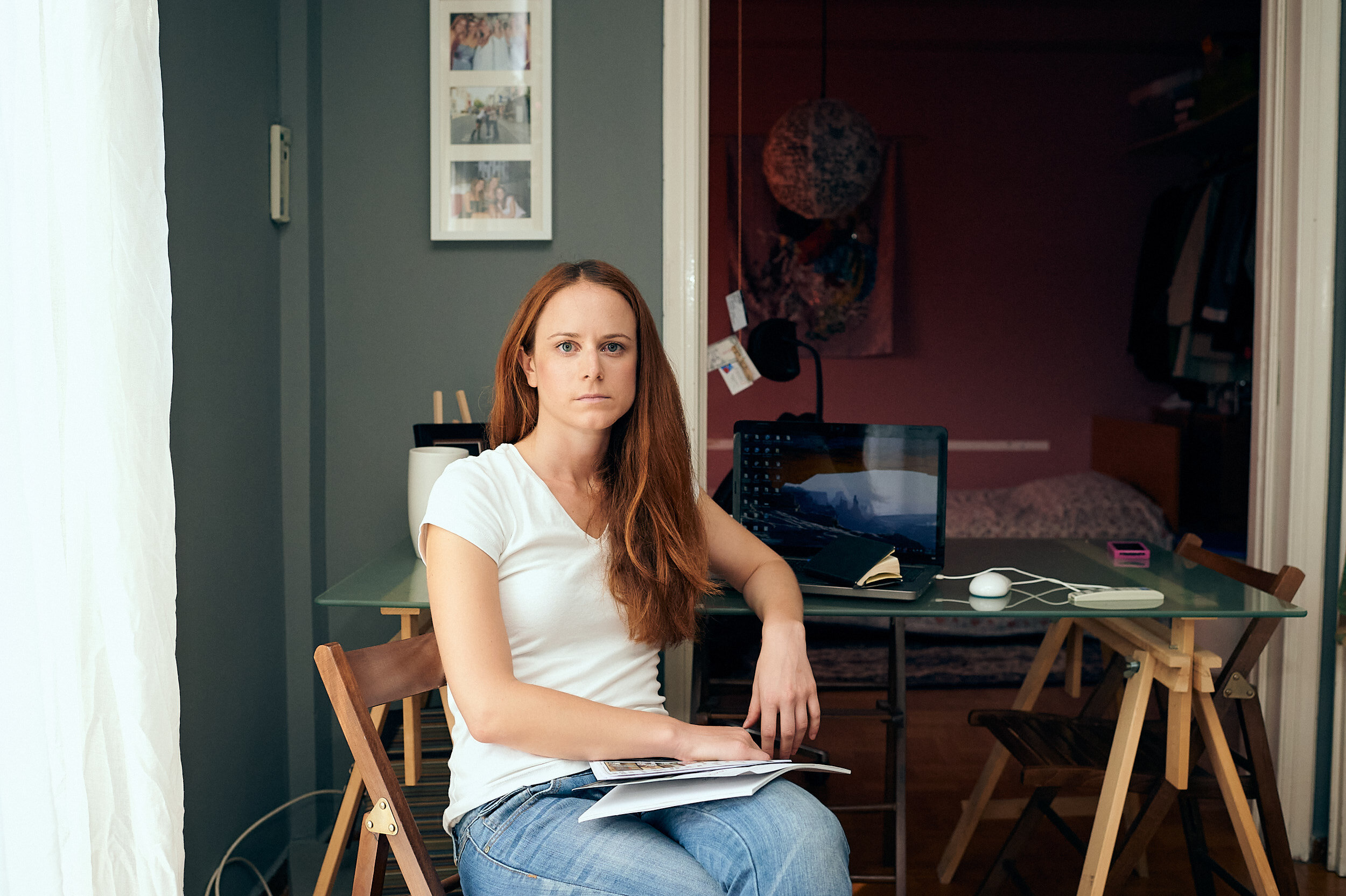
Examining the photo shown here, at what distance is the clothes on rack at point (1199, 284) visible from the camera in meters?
4.12

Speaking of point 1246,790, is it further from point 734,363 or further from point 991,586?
point 734,363

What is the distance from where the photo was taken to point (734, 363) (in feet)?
7.98

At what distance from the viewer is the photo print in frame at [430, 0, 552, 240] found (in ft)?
7.17

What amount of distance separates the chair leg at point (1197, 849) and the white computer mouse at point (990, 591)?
2.12 ft

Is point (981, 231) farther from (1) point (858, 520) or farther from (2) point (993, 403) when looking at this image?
(1) point (858, 520)

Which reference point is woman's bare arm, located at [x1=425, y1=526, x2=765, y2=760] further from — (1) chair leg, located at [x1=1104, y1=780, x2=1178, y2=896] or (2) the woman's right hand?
(1) chair leg, located at [x1=1104, y1=780, x2=1178, y2=896]

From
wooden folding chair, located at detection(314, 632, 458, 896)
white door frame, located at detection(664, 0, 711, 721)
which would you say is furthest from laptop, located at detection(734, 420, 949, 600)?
wooden folding chair, located at detection(314, 632, 458, 896)

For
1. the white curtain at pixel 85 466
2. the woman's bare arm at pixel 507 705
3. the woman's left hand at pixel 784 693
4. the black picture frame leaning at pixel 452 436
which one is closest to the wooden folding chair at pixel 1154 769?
the woman's left hand at pixel 784 693

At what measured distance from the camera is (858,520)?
6.33 ft

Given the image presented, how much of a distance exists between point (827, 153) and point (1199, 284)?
1.78m

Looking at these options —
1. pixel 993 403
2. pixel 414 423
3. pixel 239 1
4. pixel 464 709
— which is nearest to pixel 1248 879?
pixel 464 709

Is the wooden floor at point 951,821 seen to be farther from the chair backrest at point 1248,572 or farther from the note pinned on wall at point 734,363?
the note pinned on wall at point 734,363

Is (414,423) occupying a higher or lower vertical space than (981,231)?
lower

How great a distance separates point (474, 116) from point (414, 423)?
27.7 inches
